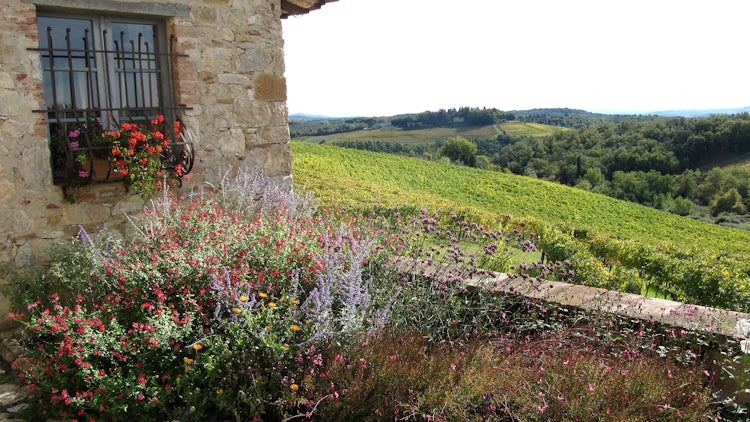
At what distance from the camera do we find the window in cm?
450

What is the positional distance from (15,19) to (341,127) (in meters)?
67.2

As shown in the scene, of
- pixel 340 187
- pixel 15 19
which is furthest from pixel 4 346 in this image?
pixel 340 187

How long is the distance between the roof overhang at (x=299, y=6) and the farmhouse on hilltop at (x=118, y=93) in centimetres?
2

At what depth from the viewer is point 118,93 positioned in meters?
4.88

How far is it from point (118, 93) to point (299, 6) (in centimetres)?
212

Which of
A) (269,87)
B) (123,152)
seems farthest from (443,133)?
(123,152)

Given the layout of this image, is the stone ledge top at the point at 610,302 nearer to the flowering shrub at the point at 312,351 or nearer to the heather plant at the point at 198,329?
the flowering shrub at the point at 312,351

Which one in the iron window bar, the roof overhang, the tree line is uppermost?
the roof overhang

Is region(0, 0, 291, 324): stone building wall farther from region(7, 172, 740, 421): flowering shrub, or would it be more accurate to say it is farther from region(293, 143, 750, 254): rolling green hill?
region(293, 143, 750, 254): rolling green hill

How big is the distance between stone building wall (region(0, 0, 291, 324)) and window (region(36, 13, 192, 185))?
13cm

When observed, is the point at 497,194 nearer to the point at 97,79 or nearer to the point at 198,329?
the point at 97,79

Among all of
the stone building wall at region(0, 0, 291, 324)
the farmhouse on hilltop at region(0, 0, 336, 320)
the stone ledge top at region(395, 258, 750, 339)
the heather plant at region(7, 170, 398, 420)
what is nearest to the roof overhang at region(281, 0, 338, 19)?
the farmhouse on hilltop at region(0, 0, 336, 320)

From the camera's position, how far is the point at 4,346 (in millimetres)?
4230

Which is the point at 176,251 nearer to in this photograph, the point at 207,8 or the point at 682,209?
the point at 207,8
